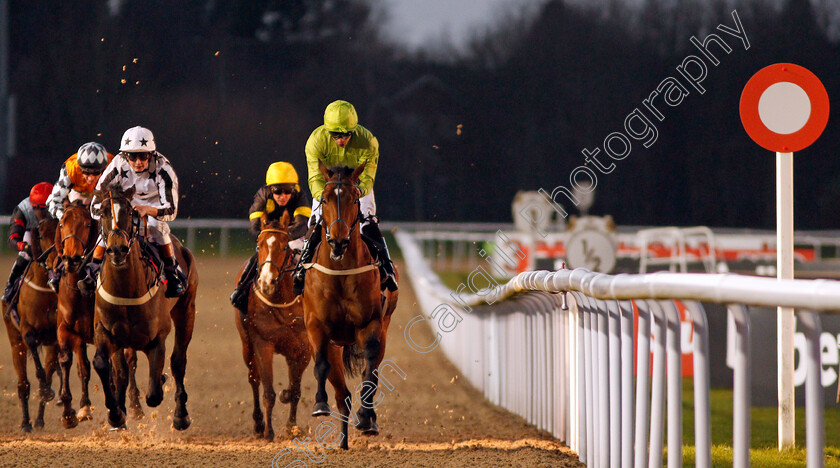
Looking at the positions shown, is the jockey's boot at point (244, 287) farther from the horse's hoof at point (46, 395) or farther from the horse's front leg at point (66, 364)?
the horse's hoof at point (46, 395)

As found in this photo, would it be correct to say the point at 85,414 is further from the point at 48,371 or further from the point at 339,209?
the point at 339,209

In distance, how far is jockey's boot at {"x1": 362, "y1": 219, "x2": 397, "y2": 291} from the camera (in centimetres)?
588

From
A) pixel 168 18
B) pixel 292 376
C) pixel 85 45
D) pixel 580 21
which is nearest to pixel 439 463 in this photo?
pixel 292 376

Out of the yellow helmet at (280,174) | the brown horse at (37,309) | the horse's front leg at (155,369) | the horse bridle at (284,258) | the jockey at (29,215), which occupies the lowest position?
the horse's front leg at (155,369)

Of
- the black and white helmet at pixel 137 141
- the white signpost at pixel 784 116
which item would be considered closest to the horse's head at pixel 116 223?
the black and white helmet at pixel 137 141

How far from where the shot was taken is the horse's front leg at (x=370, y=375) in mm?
5516

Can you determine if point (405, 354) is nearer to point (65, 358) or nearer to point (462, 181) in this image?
point (65, 358)

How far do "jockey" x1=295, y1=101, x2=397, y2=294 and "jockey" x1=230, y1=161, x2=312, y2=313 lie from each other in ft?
2.52

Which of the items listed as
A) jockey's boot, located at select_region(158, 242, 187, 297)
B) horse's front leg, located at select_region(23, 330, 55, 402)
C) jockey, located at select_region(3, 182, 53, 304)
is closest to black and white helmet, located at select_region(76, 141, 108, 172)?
jockey's boot, located at select_region(158, 242, 187, 297)

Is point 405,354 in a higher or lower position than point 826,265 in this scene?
lower

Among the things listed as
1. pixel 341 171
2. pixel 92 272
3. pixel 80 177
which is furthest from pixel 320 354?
pixel 80 177

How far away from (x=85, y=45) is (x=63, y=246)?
67.0 ft

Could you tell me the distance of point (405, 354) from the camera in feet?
36.8

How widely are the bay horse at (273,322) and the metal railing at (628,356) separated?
132 cm
